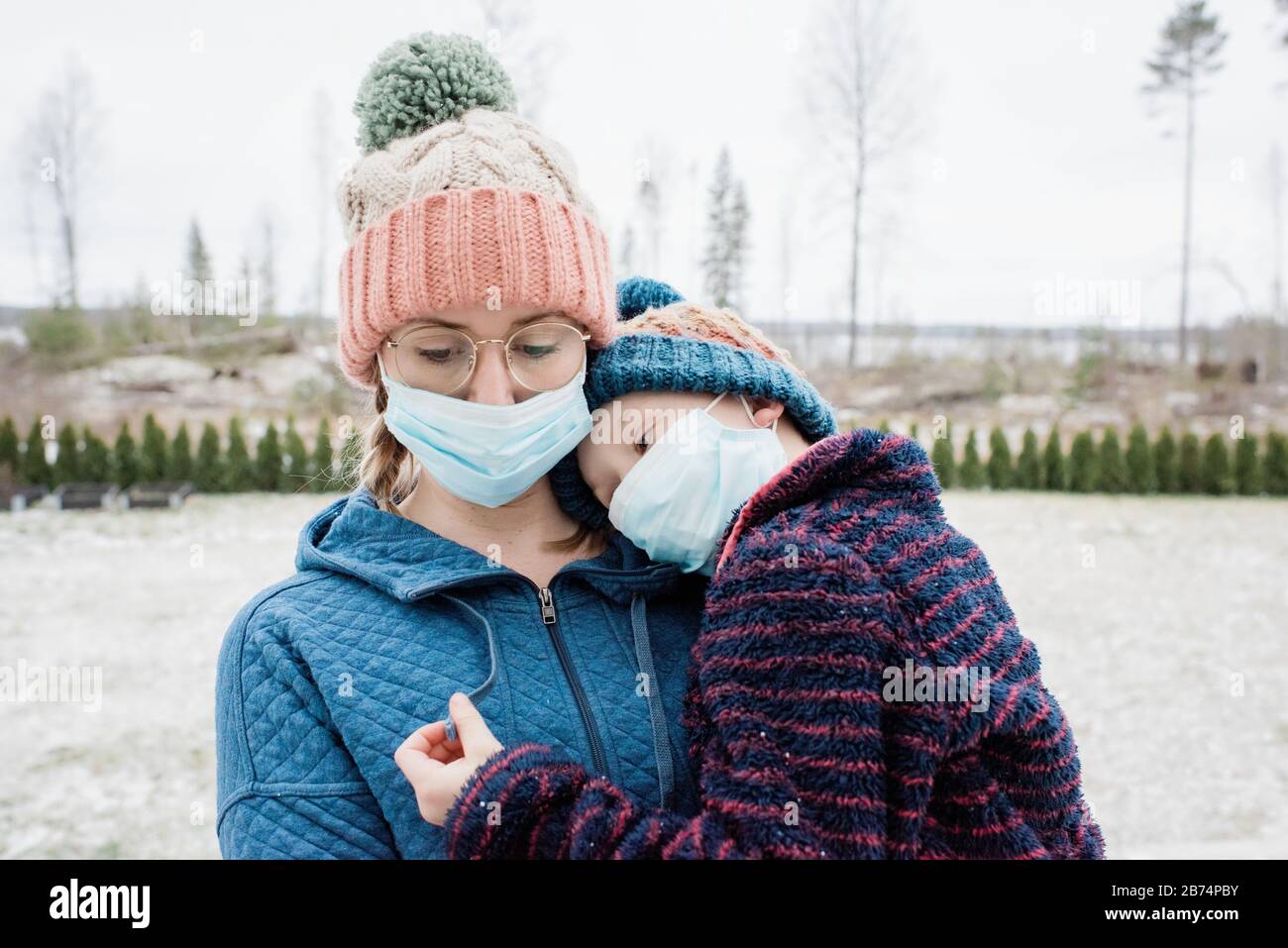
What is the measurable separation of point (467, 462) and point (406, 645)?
33 centimetres

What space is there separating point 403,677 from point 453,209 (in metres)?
0.72

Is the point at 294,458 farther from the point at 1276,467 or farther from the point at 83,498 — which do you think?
the point at 1276,467

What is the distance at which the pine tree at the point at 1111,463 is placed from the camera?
17.3m

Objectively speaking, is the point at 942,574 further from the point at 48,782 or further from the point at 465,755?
the point at 48,782

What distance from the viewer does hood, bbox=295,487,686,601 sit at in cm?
152

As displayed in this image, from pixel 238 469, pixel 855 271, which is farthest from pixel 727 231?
pixel 238 469

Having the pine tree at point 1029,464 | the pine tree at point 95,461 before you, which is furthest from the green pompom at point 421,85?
the pine tree at point 1029,464

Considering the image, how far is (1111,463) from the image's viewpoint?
683 inches

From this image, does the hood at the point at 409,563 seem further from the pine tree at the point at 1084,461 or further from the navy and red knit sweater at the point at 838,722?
the pine tree at the point at 1084,461

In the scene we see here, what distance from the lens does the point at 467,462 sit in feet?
5.34

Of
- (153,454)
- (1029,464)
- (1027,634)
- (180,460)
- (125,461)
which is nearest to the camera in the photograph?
(1027,634)
